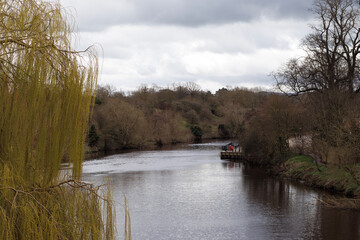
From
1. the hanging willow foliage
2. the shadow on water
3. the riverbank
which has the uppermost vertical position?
the hanging willow foliage

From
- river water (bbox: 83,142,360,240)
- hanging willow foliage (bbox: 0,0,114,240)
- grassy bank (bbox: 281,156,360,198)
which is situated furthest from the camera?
grassy bank (bbox: 281,156,360,198)

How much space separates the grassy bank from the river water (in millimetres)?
902

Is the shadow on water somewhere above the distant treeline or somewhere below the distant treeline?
below

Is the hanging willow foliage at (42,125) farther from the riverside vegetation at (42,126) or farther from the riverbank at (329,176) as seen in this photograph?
the riverbank at (329,176)

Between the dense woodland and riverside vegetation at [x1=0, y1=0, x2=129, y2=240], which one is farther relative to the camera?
the dense woodland

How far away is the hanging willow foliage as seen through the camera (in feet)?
13.5

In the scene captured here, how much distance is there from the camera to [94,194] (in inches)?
187

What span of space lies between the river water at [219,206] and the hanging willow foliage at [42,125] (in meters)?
6.57

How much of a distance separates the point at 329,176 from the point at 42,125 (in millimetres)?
21611

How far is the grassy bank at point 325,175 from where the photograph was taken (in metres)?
19.9

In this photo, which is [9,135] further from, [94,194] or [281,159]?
[281,159]

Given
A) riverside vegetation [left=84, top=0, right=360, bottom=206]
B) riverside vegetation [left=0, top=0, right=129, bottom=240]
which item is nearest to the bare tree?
riverside vegetation [left=84, top=0, right=360, bottom=206]

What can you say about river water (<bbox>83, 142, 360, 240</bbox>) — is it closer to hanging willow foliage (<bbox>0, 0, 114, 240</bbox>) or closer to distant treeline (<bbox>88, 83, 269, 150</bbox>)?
hanging willow foliage (<bbox>0, 0, 114, 240</bbox>)

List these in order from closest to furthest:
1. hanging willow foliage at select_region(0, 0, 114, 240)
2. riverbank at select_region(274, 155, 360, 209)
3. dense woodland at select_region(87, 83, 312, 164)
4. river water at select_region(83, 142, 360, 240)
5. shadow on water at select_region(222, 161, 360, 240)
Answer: hanging willow foliage at select_region(0, 0, 114, 240), shadow on water at select_region(222, 161, 360, 240), river water at select_region(83, 142, 360, 240), riverbank at select_region(274, 155, 360, 209), dense woodland at select_region(87, 83, 312, 164)
